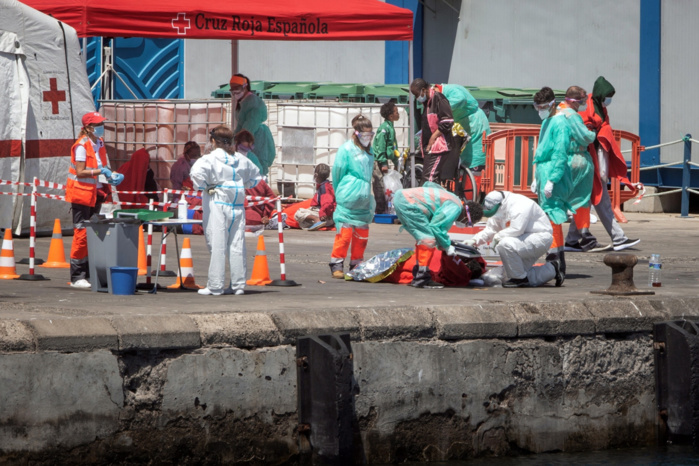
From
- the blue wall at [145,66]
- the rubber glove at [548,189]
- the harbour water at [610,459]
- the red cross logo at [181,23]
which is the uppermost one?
the blue wall at [145,66]

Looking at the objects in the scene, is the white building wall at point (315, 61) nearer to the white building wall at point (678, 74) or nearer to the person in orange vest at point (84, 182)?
the white building wall at point (678, 74)

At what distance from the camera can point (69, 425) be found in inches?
265

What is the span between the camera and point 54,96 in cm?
1409

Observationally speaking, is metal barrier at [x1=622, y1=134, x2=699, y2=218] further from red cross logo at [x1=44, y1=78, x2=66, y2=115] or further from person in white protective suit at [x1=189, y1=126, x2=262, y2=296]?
person in white protective suit at [x1=189, y1=126, x2=262, y2=296]

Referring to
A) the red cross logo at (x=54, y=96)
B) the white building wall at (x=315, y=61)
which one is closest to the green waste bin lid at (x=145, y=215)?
the red cross logo at (x=54, y=96)

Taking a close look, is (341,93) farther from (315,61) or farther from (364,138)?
(364,138)

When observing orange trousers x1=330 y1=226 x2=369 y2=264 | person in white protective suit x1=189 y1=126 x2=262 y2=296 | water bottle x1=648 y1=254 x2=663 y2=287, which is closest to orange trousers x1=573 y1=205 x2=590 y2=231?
water bottle x1=648 y1=254 x2=663 y2=287

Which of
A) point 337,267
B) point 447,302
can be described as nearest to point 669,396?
point 447,302

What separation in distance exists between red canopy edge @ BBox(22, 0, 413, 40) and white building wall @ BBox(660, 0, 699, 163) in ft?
23.5

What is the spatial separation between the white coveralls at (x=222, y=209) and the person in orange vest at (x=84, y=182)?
4.34 ft

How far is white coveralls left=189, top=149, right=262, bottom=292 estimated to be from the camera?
8.94 metres

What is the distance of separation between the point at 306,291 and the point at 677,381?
2.93 metres

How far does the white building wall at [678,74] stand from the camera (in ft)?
65.2

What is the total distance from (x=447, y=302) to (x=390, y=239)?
5653 millimetres
